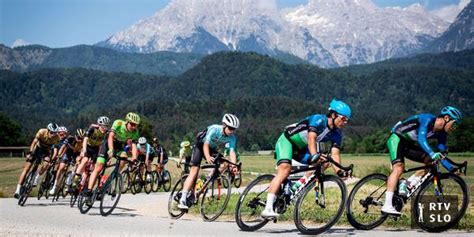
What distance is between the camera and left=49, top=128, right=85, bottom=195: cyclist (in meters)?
18.1

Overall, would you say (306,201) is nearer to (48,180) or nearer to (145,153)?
(48,180)

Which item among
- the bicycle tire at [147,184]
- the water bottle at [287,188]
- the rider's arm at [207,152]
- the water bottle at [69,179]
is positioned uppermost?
the rider's arm at [207,152]

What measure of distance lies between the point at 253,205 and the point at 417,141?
10.3ft

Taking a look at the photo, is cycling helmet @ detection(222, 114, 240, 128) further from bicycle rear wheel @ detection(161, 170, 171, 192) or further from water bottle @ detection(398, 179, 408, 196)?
bicycle rear wheel @ detection(161, 170, 171, 192)

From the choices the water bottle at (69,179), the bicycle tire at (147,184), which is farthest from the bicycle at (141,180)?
the water bottle at (69,179)

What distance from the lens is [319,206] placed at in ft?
34.4

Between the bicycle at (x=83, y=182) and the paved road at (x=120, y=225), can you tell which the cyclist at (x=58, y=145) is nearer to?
the bicycle at (x=83, y=182)

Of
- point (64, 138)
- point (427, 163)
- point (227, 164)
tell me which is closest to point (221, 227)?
point (227, 164)

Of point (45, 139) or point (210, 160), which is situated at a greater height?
point (45, 139)

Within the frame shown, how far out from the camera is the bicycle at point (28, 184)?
17.2 metres

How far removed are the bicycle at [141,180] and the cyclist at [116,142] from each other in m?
6.36

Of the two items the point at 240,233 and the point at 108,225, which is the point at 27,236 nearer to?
the point at 108,225

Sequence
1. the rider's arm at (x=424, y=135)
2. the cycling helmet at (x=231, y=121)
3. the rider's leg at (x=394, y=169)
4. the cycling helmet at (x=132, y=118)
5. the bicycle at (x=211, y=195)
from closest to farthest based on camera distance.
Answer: the rider's arm at (x=424, y=135) → the rider's leg at (x=394, y=169) → the cycling helmet at (x=231, y=121) → the bicycle at (x=211, y=195) → the cycling helmet at (x=132, y=118)

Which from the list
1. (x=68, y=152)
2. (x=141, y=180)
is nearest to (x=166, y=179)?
(x=141, y=180)
